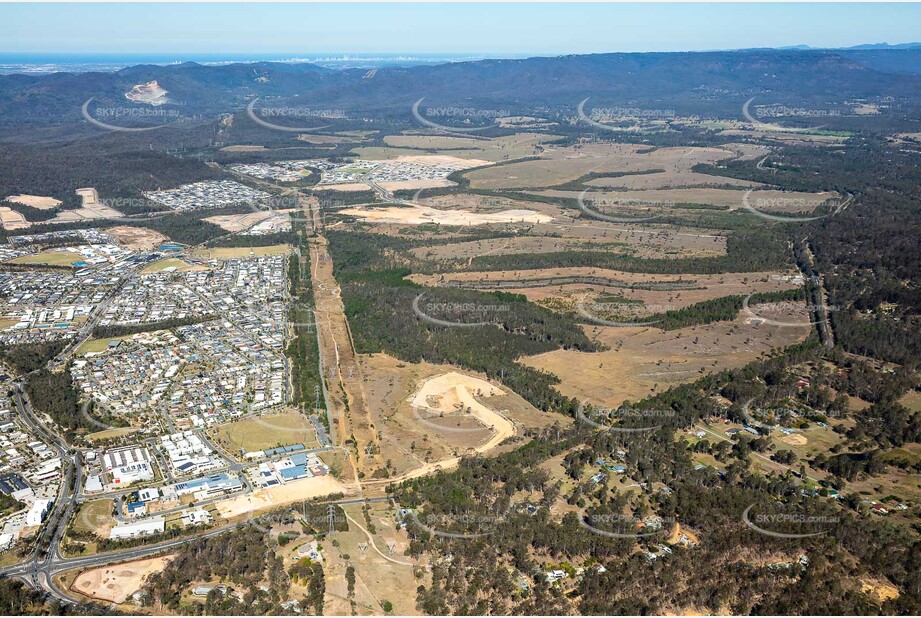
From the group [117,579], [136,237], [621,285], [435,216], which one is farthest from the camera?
[435,216]

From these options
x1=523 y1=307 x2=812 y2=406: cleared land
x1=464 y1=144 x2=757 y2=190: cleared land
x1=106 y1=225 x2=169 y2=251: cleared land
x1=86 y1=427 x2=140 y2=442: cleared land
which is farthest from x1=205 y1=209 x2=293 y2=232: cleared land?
x1=86 y1=427 x2=140 y2=442: cleared land

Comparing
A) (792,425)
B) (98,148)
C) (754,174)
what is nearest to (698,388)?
(792,425)

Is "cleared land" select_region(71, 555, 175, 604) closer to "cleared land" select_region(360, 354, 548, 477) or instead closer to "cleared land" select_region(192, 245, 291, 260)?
"cleared land" select_region(360, 354, 548, 477)

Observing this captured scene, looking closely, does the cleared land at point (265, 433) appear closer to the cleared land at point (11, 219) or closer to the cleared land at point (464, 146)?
the cleared land at point (11, 219)

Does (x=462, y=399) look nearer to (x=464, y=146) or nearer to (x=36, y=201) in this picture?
(x=36, y=201)

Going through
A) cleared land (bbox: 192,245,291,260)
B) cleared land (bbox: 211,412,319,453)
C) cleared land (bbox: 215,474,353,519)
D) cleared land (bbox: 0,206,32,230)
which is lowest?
cleared land (bbox: 215,474,353,519)

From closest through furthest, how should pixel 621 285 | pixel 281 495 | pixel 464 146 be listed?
pixel 281 495 < pixel 621 285 < pixel 464 146

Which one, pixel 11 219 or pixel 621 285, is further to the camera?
pixel 11 219

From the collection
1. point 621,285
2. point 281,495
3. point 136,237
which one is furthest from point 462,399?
point 136,237

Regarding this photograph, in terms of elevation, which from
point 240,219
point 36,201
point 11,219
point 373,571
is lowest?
point 373,571
